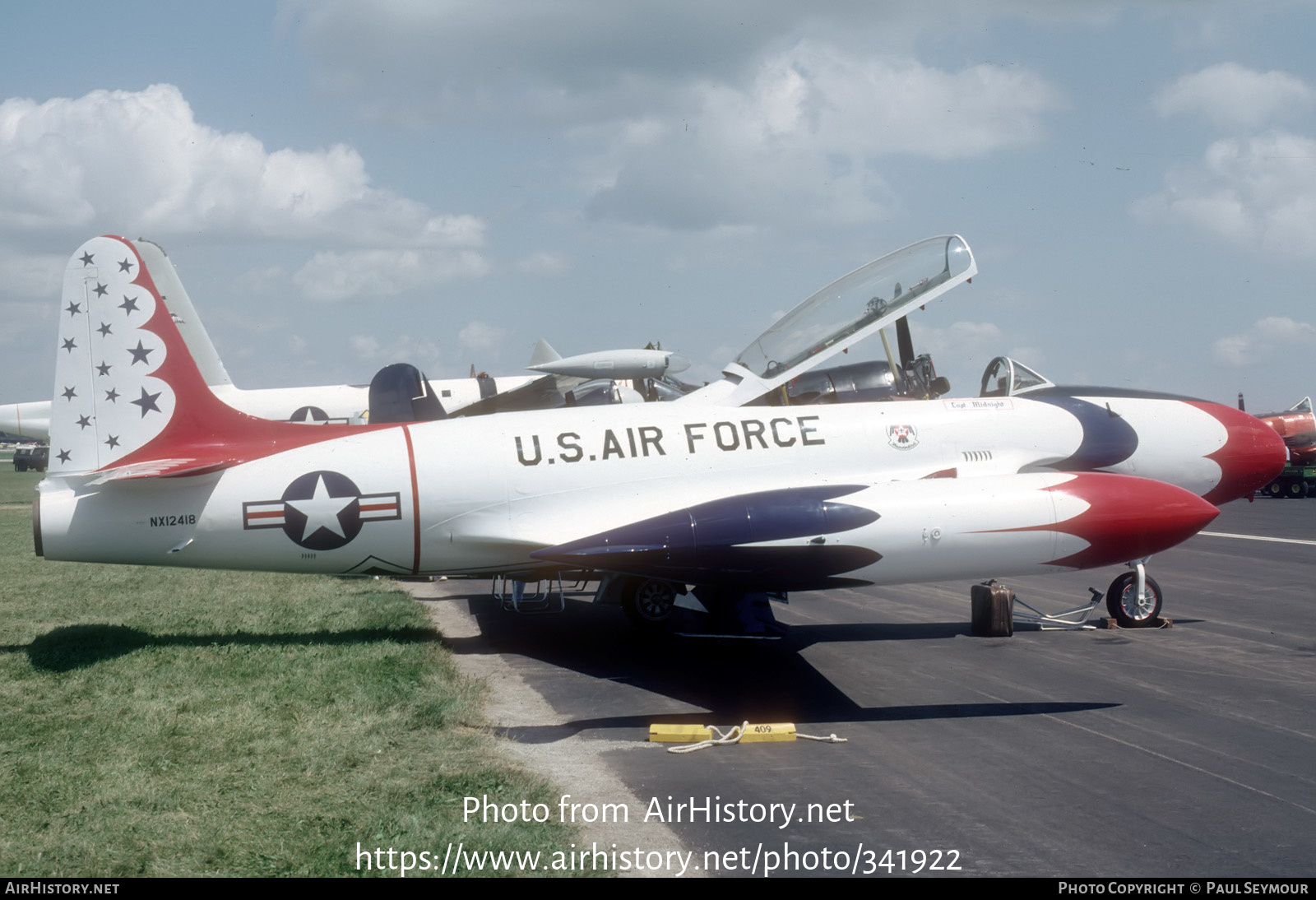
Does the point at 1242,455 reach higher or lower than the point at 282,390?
lower

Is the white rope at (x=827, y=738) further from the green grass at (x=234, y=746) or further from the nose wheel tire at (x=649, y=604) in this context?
the nose wheel tire at (x=649, y=604)

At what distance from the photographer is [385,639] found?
10.9m

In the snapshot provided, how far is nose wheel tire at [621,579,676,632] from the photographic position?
10953 millimetres

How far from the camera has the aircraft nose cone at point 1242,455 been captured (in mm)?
11492

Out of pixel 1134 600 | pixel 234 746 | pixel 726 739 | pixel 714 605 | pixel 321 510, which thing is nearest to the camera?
pixel 234 746

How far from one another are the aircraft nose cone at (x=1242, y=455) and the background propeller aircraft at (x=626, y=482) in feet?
5.27

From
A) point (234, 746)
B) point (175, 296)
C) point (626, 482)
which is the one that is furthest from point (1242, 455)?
point (175, 296)

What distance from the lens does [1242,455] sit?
11.5m

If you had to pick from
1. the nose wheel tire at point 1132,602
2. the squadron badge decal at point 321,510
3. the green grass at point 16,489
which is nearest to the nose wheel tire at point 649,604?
the squadron badge decal at point 321,510

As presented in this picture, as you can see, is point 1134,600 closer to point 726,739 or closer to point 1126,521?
point 1126,521

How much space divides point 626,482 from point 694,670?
2032mm

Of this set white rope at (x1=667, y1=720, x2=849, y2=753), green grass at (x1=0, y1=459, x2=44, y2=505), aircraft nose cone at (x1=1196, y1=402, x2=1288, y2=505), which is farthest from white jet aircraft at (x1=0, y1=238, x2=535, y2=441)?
green grass at (x1=0, y1=459, x2=44, y2=505)

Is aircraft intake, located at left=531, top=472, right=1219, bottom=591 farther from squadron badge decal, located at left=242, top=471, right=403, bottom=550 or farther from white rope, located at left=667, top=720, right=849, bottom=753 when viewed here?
squadron badge decal, located at left=242, top=471, right=403, bottom=550

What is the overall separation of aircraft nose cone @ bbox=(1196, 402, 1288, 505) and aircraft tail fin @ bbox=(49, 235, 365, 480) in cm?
1021
